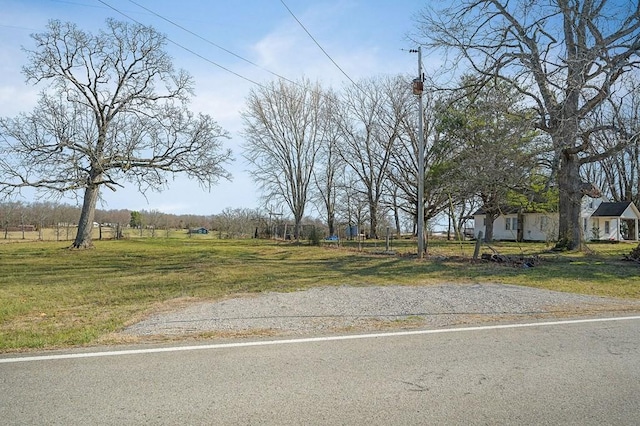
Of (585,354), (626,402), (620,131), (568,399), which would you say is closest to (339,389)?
(568,399)

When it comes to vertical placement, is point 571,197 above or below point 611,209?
below

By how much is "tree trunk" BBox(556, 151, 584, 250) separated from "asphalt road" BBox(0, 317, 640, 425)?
16686mm

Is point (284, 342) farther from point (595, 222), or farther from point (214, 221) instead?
point (595, 222)

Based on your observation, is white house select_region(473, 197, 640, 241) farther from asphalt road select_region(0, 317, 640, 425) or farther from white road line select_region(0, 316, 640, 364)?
asphalt road select_region(0, 317, 640, 425)

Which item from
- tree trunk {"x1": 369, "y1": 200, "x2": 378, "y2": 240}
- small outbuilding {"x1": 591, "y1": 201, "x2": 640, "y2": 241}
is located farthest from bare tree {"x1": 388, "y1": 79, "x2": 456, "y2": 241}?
small outbuilding {"x1": 591, "y1": 201, "x2": 640, "y2": 241}

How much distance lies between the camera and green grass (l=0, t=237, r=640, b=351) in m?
7.04

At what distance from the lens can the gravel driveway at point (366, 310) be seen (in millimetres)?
6645

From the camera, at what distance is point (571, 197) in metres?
20.5

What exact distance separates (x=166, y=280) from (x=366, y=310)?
6659 millimetres

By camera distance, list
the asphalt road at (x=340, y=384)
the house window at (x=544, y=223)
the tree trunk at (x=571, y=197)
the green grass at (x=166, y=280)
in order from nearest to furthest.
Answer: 1. the asphalt road at (x=340, y=384)
2. the green grass at (x=166, y=280)
3. the tree trunk at (x=571, y=197)
4. the house window at (x=544, y=223)

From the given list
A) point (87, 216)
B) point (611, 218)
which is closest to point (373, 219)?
point (611, 218)

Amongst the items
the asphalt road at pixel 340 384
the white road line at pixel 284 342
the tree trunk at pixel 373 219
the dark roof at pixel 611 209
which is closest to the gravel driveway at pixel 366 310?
the white road line at pixel 284 342

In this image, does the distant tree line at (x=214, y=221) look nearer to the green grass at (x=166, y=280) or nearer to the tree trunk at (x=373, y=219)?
the tree trunk at (x=373, y=219)

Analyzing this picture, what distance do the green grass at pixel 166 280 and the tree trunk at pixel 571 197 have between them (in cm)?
165
